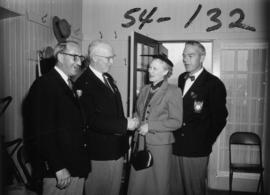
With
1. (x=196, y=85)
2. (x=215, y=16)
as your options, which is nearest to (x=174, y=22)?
(x=215, y=16)

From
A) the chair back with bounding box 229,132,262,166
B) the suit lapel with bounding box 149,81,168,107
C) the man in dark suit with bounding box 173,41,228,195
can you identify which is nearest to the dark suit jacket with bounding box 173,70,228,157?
the man in dark suit with bounding box 173,41,228,195

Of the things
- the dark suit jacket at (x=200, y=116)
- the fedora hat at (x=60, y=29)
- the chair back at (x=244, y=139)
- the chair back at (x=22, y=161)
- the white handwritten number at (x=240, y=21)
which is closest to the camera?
the dark suit jacket at (x=200, y=116)

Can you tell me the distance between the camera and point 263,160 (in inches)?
168

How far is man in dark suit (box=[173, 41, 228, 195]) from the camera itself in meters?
2.60

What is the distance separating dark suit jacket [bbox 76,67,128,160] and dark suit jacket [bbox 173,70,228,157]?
625 millimetres

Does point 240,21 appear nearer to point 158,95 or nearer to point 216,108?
point 216,108

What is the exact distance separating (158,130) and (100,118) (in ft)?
1.55

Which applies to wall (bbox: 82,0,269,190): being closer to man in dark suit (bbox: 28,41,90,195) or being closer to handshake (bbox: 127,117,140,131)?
handshake (bbox: 127,117,140,131)

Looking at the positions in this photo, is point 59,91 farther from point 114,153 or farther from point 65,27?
point 65,27

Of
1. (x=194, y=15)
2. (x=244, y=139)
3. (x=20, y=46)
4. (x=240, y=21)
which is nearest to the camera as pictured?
(x=20, y=46)

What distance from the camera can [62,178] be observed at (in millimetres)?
1772

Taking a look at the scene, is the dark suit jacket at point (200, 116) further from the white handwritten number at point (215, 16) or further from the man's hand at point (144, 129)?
the white handwritten number at point (215, 16)

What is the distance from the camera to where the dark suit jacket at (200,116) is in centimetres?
260

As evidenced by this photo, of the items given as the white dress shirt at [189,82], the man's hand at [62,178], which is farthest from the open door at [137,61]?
the man's hand at [62,178]
